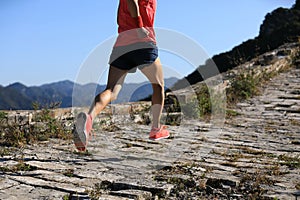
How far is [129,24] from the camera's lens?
333cm

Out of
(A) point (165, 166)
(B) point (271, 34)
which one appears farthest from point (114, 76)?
(B) point (271, 34)

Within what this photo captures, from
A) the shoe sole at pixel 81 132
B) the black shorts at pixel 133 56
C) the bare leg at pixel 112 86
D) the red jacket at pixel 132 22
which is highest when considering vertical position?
the red jacket at pixel 132 22

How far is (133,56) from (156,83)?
40 centimetres

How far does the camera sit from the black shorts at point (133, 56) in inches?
131

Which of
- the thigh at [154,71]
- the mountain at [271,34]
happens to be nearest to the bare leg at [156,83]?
the thigh at [154,71]

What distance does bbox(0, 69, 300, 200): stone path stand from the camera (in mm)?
2646

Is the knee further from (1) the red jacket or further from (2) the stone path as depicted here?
(2) the stone path

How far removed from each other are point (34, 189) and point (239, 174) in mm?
1615

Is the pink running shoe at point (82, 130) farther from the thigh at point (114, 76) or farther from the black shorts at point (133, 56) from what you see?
the black shorts at point (133, 56)

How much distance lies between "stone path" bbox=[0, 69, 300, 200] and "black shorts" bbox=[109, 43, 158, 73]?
0.90m

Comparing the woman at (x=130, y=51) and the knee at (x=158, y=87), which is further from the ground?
the woman at (x=130, y=51)

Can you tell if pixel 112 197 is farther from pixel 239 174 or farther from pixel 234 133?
pixel 234 133

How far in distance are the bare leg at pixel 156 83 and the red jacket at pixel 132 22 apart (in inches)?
9.9

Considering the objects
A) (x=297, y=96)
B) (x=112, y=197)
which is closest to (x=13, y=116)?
(x=112, y=197)
